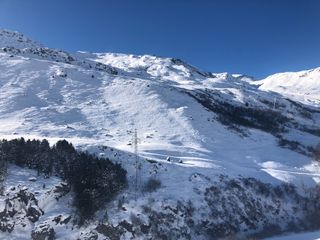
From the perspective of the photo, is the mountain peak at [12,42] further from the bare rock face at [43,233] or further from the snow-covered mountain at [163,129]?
the bare rock face at [43,233]

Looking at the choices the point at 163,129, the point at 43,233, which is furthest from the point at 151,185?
the point at 163,129

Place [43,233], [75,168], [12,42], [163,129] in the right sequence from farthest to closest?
[12,42], [163,129], [75,168], [43,233]

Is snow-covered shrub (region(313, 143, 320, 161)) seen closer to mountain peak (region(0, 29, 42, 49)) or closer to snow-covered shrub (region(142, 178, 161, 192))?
snow-covered shrub (region(142, 178, 161, 192))

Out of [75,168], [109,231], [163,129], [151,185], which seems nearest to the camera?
[109,231]

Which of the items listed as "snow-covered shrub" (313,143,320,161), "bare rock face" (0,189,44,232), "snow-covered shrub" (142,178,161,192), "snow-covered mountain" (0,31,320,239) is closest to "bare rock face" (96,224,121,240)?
"snow-covered mountain" (0,31,320,239)

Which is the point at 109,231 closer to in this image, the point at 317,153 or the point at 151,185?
the point at 151,185

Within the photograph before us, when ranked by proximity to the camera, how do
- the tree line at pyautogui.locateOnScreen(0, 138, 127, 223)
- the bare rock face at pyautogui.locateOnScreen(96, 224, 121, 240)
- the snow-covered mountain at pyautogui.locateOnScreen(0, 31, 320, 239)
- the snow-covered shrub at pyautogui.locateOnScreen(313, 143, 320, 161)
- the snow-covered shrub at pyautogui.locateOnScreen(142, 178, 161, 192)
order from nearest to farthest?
the bare rock face at pyautogui.locateOnScreen(96, 224, 121, 240)
the tree line at pyautogui.locateOnScreen(0, 138, 127, 223)
the snow-covered shrub at pyautogui.locateOnScreen(142, 178, 161, 192)
the snow-covered mountain at pyautogui.locateOnScreen(0, 31, 320, 239)
the snow-covered shrub at pyautogui.locateOnScreen(313, 143, 320, 161)

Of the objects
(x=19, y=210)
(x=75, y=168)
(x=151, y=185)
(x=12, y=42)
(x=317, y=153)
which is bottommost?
(x=19, y=210)
